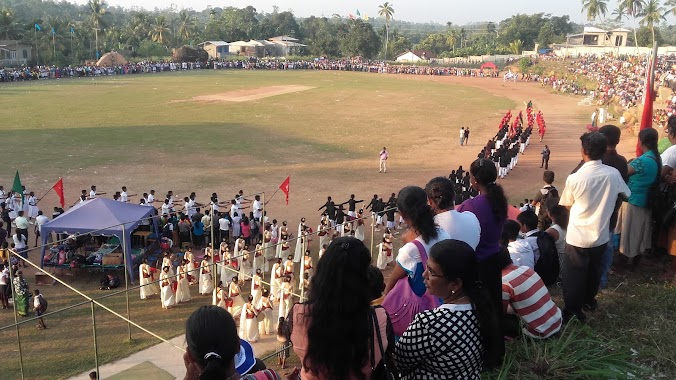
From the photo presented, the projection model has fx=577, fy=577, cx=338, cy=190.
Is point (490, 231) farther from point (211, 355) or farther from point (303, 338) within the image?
point (211, 355)

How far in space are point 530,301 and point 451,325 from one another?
1632 millimetres

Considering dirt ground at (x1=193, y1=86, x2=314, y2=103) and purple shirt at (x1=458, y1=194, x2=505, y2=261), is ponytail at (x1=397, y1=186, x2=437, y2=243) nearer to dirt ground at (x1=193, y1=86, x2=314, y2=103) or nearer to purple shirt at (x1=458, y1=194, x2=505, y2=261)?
purple shirt at (x1=458, y1=194, x2=505, y2=261)

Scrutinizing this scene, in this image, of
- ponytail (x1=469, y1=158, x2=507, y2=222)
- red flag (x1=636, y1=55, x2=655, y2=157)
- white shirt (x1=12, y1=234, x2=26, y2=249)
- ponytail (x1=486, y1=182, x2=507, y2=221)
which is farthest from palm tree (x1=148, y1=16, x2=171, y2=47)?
ponytail (x1=486, y1=182, x2=507, y2=221)

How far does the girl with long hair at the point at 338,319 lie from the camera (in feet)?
8.43

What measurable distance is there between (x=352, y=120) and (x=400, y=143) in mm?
Answer: 6937

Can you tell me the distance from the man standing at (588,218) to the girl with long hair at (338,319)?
2583 millimetres

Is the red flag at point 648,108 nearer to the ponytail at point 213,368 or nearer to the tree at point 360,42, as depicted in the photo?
the ponytail at point 213,368

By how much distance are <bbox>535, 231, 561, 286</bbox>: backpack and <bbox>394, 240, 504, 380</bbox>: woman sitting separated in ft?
Result: 8.81

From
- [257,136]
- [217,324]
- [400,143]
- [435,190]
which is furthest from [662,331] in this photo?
[257,136]

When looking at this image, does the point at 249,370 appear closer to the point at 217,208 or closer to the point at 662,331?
the point at 662,331

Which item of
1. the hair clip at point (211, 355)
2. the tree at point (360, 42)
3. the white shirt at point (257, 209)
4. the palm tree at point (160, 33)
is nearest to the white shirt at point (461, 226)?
the hair clip at point (211, 355)

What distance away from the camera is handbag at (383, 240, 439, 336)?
345 cm

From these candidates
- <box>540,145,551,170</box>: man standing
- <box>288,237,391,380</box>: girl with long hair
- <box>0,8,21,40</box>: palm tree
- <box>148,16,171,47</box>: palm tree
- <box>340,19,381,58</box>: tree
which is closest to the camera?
<box>288,237,391,380</box>: girl with long hair

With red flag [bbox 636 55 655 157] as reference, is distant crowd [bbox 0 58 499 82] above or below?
below
